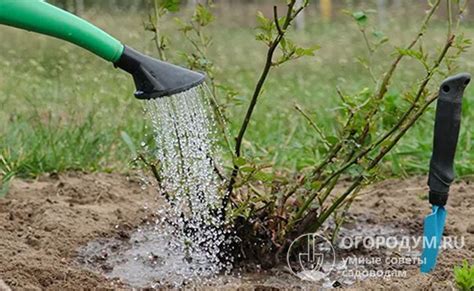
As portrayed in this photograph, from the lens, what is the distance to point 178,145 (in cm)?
260

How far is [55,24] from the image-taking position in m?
2.18

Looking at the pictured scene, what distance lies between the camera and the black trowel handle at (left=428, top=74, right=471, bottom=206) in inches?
91.3

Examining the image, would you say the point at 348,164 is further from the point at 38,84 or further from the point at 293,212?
the point at 38,84

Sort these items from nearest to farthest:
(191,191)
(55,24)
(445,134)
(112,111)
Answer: (55,24), (445,134), (191,191), (112,111)

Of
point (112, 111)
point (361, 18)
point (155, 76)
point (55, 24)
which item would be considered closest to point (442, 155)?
point (361, 18)

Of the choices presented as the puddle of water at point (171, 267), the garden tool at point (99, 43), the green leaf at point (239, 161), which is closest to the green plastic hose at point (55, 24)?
the garden tool at point (99, 43)

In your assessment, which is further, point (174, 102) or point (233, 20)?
point (233, 20)

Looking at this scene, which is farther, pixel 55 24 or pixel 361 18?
pixel 361 18

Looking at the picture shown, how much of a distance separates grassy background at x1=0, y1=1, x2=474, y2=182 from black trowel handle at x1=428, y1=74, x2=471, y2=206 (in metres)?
0.39

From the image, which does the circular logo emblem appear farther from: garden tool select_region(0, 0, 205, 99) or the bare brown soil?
garden tool select_region(0, 0, 205, 99)

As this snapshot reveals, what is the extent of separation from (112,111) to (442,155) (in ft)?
8.05

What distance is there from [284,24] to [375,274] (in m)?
0.75

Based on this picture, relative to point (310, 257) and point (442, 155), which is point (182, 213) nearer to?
point (310, 257)

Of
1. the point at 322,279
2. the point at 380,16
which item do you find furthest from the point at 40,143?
the point at 380,16
